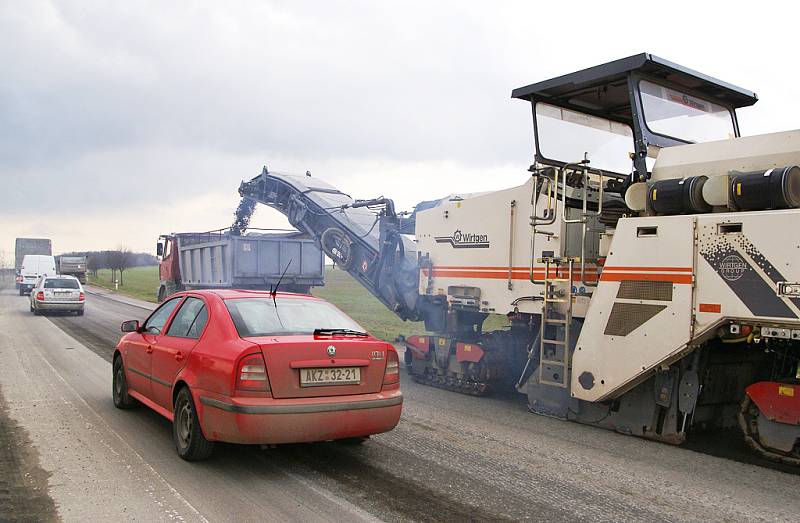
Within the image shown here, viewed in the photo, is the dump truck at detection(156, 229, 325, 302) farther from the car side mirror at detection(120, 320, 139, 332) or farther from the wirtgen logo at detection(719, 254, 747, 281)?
the wirtgen logo at detection(719, 254, 747, 281)

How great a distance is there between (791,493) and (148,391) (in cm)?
566

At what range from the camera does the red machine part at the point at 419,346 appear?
9984 mm

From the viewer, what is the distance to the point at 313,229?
14.0 metres

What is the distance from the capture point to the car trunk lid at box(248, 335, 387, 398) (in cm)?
504

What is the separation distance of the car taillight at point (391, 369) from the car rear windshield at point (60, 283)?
19517 millimetres

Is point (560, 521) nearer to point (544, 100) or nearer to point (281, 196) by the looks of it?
point (544, 100)

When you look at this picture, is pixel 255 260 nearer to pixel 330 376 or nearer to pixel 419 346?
pixel 419 346

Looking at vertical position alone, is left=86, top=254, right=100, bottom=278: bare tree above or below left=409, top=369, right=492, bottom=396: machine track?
above

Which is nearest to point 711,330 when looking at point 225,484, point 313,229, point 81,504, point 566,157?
point 566,157

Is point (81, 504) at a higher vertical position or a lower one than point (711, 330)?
lower

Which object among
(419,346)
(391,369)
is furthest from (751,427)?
(419,346)

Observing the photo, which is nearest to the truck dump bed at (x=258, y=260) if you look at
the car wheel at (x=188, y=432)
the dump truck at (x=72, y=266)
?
the car wheel at (x=188, y=432)

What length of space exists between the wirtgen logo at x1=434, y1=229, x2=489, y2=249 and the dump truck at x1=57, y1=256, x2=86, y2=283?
45.6 m

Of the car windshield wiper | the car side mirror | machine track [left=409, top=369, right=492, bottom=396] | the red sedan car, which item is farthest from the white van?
the car windshield wiper
